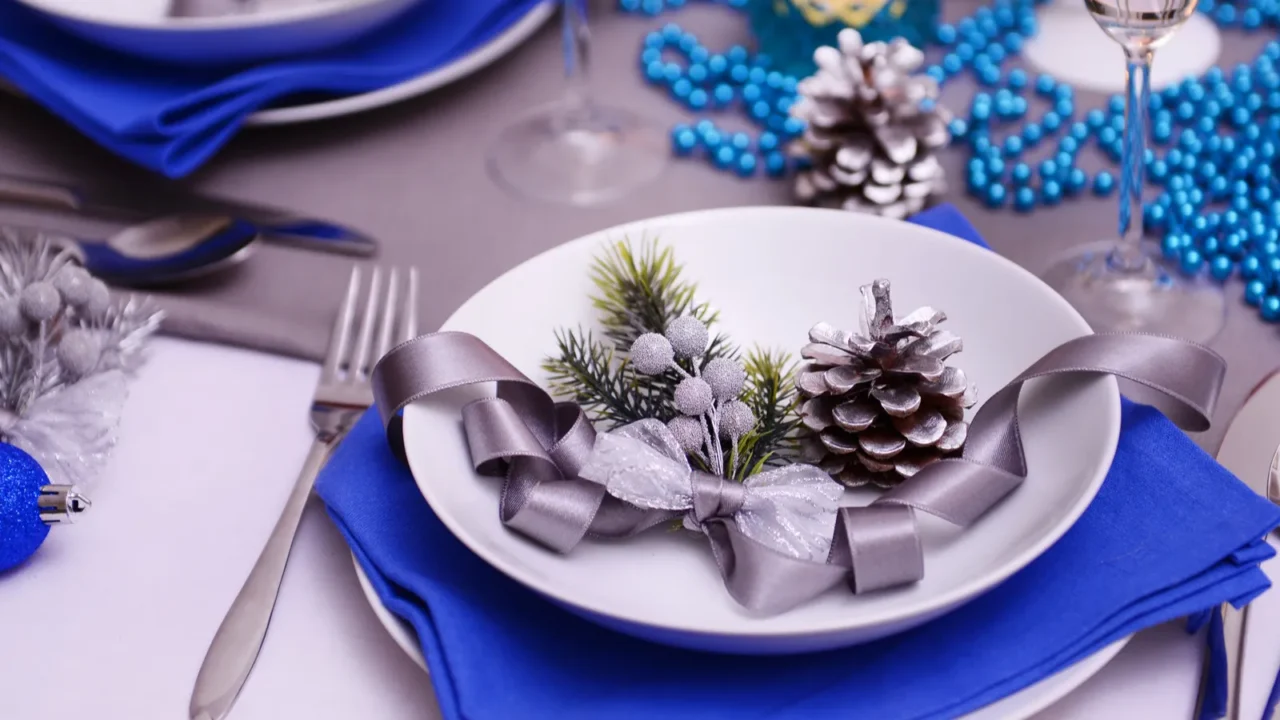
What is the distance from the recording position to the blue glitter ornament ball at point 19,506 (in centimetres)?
55

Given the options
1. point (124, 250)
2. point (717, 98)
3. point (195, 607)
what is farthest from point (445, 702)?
point (717, 98)

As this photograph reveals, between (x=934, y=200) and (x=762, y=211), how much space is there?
0.22 m

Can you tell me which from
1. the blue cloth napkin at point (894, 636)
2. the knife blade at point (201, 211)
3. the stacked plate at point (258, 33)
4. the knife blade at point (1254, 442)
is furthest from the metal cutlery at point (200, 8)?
the knife blade at point (1254, 442)

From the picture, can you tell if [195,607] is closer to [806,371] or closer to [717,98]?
[806,371]

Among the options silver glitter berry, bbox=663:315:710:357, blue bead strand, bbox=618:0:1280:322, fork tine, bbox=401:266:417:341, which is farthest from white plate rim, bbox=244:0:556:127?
silver glitter berry, bbox=663:315:710:357

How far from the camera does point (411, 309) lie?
716 millimetres

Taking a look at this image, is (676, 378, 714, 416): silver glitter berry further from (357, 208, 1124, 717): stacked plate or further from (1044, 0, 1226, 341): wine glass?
(1044, 0, 1226, 341): wine glass

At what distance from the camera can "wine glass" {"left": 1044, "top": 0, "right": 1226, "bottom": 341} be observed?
0.67 meters

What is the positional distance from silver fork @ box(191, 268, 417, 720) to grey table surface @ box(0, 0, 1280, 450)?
0.09 ft

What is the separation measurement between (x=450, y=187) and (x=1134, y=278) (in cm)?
47

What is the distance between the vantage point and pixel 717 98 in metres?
0.93

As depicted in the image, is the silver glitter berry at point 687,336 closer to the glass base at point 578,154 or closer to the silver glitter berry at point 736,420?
the silver glitter berry at point 736,420

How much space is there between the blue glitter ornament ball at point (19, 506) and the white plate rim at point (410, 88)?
38 centimetres

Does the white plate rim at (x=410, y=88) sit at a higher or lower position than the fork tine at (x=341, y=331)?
higher
